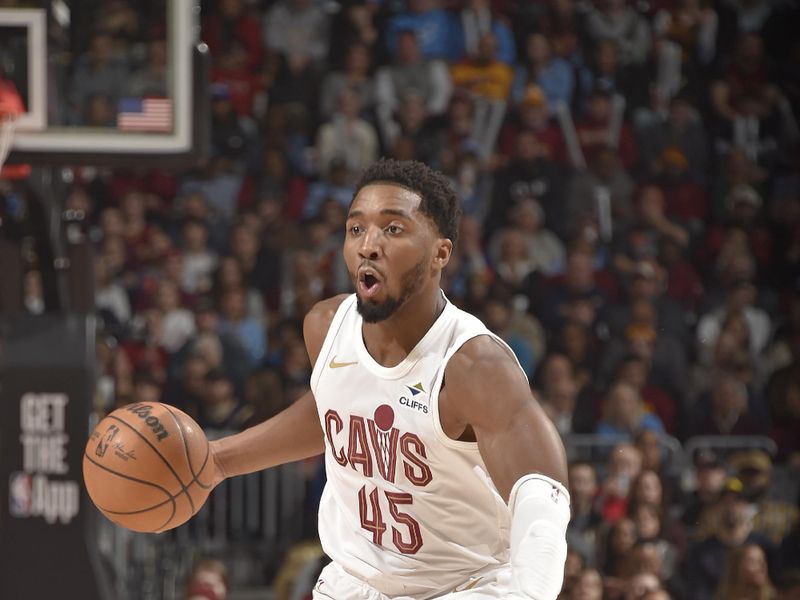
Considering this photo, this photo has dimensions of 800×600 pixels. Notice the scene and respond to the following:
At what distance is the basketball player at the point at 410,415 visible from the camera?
3506mm

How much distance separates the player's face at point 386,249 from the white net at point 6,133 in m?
3.13

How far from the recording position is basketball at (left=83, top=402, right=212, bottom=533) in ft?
12.8

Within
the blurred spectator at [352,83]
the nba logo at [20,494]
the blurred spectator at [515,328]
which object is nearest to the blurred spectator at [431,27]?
the blurred spectator at [352,83]

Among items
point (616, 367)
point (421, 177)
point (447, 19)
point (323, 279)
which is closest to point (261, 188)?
→ point (323, 279)

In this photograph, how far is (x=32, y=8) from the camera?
6348 millimetres

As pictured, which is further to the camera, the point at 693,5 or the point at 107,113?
the point at 693,5

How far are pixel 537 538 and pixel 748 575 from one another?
477cm

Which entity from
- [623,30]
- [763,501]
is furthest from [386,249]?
[623,30]

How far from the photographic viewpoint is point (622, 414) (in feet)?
27.3

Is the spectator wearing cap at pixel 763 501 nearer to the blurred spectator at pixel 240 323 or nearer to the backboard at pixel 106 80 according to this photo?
the blurred spectator at pixel 240 323

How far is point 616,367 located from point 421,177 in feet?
17.6

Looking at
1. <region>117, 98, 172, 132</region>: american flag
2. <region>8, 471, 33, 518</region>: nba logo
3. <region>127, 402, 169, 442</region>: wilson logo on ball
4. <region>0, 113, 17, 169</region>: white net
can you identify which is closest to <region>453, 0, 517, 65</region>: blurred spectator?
<region>117, 98, 172, 132</region>: american flag

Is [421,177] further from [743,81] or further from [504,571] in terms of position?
[743,81]

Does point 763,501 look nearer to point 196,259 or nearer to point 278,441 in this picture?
point 196,259
